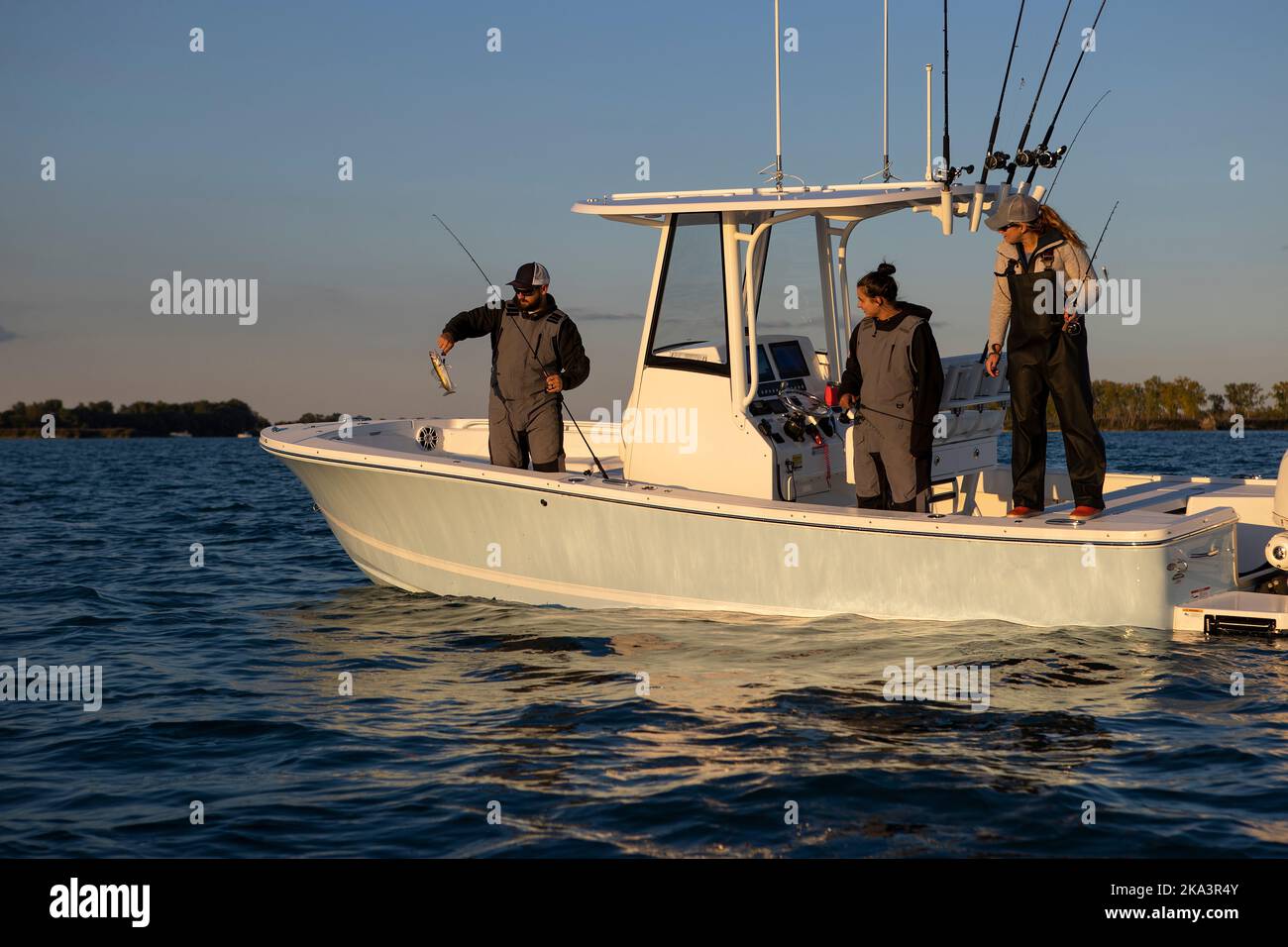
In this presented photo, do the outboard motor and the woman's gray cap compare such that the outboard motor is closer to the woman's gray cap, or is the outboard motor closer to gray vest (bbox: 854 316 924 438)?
the woman's gray cap

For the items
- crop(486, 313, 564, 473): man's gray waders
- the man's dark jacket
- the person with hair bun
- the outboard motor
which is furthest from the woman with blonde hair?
crop(486, 313, 564, 473): man's gray waders

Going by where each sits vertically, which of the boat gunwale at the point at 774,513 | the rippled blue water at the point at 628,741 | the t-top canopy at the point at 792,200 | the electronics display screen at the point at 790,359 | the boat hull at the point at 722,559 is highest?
the t-top canopy at the point at 792,200

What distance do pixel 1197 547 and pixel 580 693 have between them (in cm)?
357

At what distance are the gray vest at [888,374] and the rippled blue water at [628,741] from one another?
122cm

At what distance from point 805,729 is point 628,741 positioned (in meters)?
0.80

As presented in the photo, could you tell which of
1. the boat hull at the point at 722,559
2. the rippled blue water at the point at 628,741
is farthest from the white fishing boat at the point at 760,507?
the rippled blue water at the point at 628,741

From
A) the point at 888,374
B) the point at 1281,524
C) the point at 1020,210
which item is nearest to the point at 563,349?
the point at 888,374

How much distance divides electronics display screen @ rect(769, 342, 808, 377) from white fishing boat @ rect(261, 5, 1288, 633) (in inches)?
0.9

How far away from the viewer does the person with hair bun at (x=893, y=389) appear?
308 inches

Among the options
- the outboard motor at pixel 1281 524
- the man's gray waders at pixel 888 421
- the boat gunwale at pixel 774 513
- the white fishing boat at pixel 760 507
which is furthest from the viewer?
the man's gray waders at pixel 888 421

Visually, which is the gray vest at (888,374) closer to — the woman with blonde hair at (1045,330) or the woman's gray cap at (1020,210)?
the woman with blonde hair at (1045,330)
